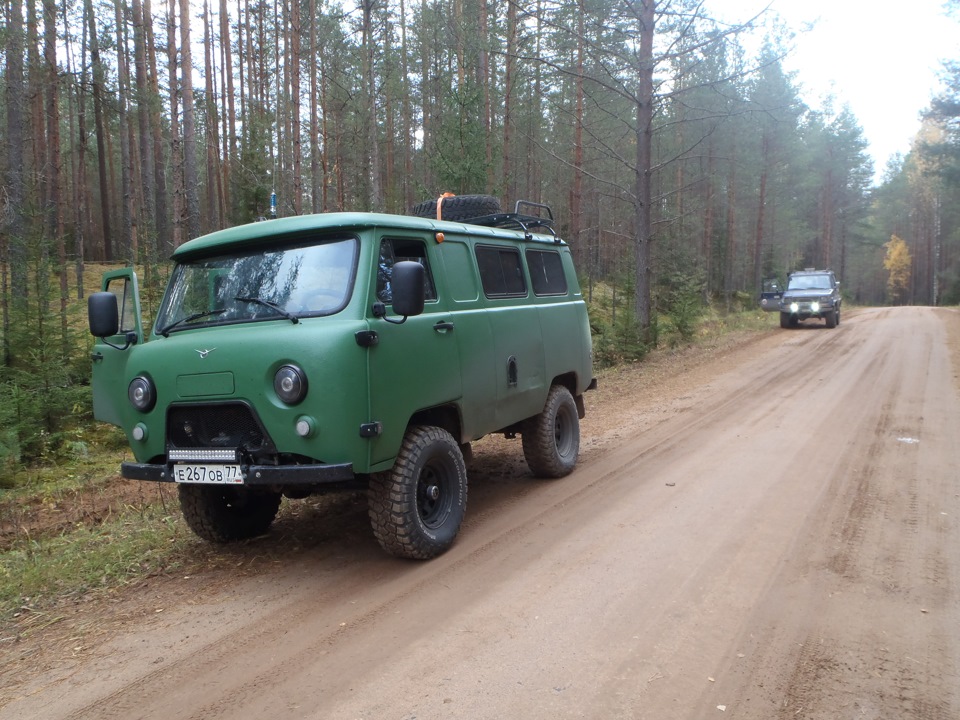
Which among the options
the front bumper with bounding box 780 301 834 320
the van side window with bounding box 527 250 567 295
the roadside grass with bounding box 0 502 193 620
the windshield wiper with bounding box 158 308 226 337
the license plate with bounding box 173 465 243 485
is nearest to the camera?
A: the license plate with bounding box 173 465 243 485

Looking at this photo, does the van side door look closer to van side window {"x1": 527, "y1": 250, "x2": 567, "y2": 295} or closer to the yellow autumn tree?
van side window {"x1": 527, "y1": 250, "x2": 567, "y2": 295}

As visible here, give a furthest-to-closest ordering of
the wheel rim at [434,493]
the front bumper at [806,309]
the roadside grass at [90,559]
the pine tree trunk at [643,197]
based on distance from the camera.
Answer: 1. the front bumper at [806,309]
2. the pine tree trunk at [643,197]
3. the wheel rim at [434,493]
4. the roadside grass at [90,559]

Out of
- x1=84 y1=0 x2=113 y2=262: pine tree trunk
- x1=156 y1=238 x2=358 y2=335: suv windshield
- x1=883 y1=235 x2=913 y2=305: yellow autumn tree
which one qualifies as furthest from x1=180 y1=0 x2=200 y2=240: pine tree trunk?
x1=883 y1=235 x2=913 y2=305: yellow autumn tree

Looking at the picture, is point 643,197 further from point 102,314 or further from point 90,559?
point 90,559

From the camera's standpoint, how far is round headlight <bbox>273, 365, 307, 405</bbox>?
421 centimetres

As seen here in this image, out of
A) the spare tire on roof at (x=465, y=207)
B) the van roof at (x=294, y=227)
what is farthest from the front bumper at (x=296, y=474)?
the spare tire on roof at (x=465, y=207)

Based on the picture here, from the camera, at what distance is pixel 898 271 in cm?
8019

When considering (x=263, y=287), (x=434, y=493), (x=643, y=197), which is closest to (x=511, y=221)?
A: (x=263, y=287)

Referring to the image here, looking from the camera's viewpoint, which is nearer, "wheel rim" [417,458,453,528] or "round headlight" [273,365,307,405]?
"round headlight" [273,365,307,405]

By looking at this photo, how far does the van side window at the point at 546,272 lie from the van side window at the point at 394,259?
181 centimetres

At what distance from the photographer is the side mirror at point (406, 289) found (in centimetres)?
444

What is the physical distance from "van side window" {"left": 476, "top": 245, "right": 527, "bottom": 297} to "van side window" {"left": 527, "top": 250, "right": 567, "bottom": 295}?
0.27 meters

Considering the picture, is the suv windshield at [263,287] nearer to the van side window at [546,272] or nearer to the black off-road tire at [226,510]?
the black off-road tire at [226,510]

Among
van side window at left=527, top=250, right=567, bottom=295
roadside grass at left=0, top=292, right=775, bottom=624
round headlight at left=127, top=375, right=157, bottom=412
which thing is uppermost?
van side window at left=527, top=250, right=567, bottom=295
